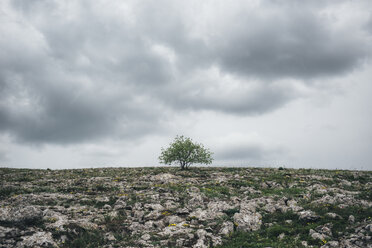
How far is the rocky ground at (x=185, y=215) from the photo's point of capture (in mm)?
15266

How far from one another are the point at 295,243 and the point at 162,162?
2788 cm

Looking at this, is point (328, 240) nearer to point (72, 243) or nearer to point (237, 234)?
point (237, 234)

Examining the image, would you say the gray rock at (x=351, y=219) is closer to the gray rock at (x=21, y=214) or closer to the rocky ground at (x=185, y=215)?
the rocky ground at (x=185, y=215)

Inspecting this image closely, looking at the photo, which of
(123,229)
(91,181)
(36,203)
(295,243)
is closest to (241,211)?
(295,243)

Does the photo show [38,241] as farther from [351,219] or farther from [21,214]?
[351,219]

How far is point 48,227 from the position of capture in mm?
16359

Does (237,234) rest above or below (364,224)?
below

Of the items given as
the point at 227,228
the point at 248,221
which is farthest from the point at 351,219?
the point at 227,228

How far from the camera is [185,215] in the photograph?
65.6ft

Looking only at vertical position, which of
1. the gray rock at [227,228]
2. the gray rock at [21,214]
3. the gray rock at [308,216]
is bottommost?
the gray rock at [227,228]

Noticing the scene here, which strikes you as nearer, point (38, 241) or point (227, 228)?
point (38, 241)

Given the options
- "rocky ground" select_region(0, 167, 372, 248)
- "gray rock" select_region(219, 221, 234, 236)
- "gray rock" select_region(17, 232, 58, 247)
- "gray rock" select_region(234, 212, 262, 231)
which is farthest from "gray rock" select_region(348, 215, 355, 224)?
"gray rock" select_region(17, 232, 58, 247)

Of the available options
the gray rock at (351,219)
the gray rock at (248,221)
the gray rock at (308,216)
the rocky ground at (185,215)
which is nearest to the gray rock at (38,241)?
the rocky ground at (185,215)

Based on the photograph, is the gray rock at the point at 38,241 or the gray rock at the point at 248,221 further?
the gray rock at the point at 248,221
